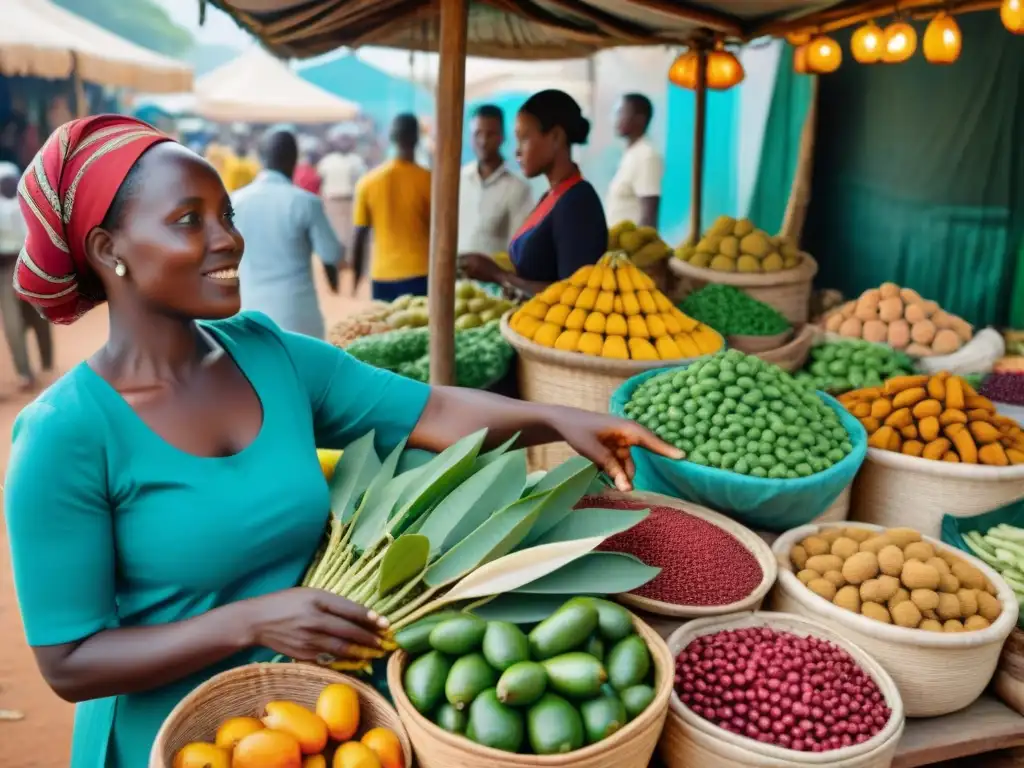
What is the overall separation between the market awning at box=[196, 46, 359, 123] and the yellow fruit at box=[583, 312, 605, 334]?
12025 mm

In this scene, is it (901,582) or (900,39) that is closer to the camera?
(901,582)

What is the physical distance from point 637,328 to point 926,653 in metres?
1.83

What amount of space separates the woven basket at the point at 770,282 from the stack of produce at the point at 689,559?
2.60 metres

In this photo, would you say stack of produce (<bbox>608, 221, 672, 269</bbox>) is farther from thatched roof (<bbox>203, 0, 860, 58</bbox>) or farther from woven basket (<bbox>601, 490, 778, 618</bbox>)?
woven basket (<bbox>601, 490, 778, 618</bbox>)

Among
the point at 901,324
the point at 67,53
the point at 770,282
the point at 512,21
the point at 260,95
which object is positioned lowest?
the point at 901,324

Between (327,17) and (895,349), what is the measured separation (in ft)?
10.9

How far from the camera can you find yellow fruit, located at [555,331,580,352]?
3326 mm

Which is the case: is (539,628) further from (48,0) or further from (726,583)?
(48,0)

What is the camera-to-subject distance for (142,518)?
4.40 feet

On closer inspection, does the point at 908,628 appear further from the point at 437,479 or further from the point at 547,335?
the point at 547,335

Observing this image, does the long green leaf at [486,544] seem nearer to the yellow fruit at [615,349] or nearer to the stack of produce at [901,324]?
the yellow fruit at [615,349]

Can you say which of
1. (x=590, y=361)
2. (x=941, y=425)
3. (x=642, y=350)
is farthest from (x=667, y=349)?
(x=941, y=425)

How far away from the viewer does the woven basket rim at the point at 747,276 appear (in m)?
4.38

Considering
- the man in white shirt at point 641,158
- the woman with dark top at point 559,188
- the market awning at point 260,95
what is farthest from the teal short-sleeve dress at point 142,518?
the market awning at point 260,95
